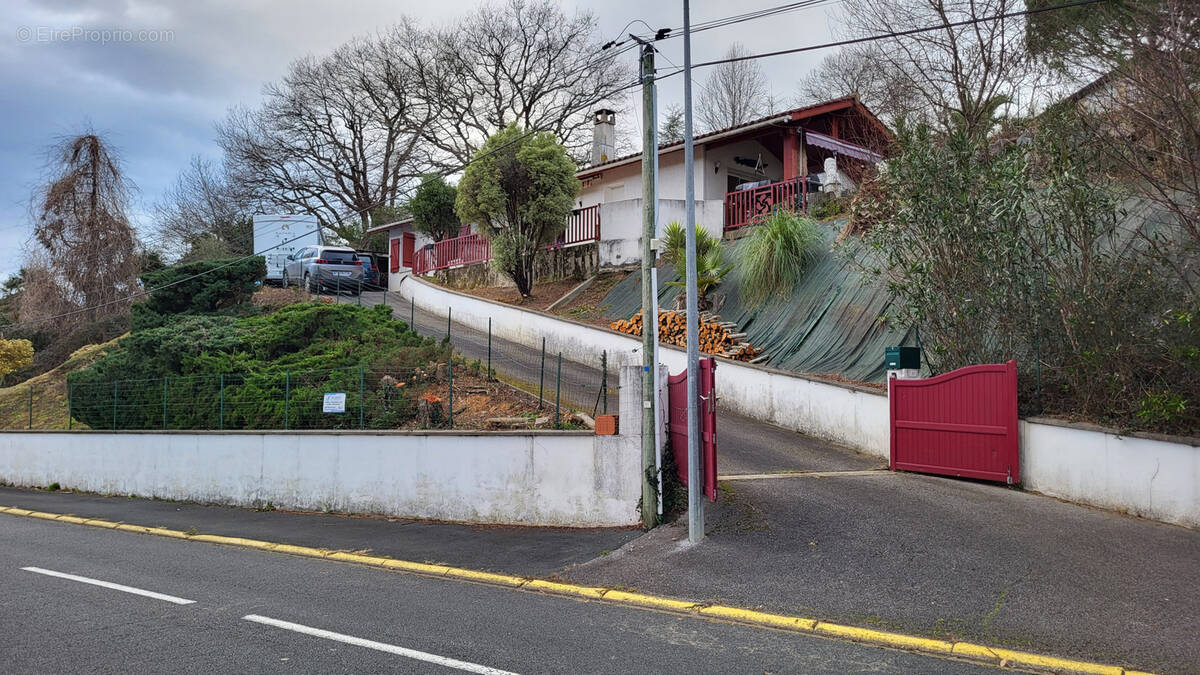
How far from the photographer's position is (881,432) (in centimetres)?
1211

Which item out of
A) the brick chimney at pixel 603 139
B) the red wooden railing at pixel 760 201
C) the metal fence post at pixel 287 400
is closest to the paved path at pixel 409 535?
the metal fence post at pixel 287 400

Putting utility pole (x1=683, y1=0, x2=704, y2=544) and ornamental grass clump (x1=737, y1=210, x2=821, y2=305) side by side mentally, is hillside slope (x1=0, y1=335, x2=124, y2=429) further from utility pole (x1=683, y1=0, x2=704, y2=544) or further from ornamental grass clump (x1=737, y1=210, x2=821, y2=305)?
utility pole (x1=683, y1=0, x2=704, y2=544)

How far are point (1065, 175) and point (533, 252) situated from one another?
1611 cm

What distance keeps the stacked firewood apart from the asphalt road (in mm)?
9531

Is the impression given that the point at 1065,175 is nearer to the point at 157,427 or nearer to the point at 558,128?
the point at 157,427

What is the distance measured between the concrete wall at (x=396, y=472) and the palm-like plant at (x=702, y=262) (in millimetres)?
8291

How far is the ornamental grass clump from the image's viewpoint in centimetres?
1692

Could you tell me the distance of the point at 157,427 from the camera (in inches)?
643

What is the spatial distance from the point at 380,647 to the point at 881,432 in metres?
8.92

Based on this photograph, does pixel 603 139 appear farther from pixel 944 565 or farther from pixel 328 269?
pixel 944 565

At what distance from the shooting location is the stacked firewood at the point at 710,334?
1609 centimetres

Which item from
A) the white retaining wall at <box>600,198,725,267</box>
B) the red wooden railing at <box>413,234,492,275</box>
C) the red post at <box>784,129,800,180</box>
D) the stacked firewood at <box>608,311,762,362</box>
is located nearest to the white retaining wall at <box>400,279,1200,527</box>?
the stacked firewood at <box>608,311,762,362</box>

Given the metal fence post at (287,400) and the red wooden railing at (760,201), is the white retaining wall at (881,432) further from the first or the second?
the metal fence post at (287,400)

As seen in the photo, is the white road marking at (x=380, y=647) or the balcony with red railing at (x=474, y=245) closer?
the white road marking at (x=380, y=647)
